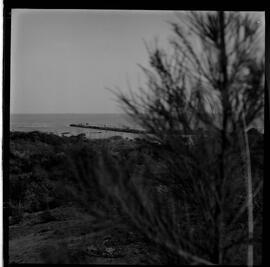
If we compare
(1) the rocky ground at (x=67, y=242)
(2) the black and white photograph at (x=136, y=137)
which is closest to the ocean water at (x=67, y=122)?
(2) the black and white photograph at (x=136, y=137)

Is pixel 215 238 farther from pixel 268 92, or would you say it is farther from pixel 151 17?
pixel 151 17

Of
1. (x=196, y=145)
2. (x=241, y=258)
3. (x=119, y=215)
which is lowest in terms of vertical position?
(x=241, y=258)

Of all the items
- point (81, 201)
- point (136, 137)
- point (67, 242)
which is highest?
point (136, 137)

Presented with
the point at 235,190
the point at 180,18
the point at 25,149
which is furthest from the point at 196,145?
the point at 25,149

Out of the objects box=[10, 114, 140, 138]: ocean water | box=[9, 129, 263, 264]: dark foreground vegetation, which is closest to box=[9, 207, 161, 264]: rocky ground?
box=[9, 129, 263, 264]: dark foreground vegetation

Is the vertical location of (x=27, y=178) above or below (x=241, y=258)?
above

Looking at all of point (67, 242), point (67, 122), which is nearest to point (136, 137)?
point (67, 122)

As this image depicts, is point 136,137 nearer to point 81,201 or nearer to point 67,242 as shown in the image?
point 81,201
